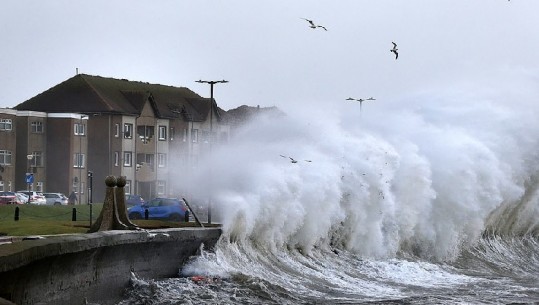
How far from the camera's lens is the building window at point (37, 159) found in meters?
87.9

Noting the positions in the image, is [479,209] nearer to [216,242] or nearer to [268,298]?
[216,242]

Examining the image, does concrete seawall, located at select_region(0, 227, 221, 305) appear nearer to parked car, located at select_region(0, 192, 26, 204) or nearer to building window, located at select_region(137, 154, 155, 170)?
parked car, located at select_region(0, 192, 26, 204)

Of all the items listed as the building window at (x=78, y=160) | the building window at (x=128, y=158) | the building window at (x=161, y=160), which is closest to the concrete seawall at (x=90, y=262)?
the building window at (x=78, y=160)

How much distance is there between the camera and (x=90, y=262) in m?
21.9

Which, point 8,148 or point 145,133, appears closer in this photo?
point 8,148

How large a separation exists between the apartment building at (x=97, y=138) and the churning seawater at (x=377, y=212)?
4148cm

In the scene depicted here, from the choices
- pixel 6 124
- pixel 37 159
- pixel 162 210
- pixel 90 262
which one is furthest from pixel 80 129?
pixel 90 262

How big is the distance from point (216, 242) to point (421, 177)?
11.2m

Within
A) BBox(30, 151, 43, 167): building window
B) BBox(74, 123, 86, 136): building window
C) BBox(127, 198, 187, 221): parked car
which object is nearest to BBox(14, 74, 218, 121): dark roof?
BBox(74, 123, 86, 136): building window

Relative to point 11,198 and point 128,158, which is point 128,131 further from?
point 11,198

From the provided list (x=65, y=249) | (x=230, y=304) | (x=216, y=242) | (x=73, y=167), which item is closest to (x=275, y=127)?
(x=216, y=242)

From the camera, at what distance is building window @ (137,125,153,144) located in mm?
92875

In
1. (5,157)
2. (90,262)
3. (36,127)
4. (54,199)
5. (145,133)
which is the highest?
(36,127)

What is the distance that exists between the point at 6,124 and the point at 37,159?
3.72 m
